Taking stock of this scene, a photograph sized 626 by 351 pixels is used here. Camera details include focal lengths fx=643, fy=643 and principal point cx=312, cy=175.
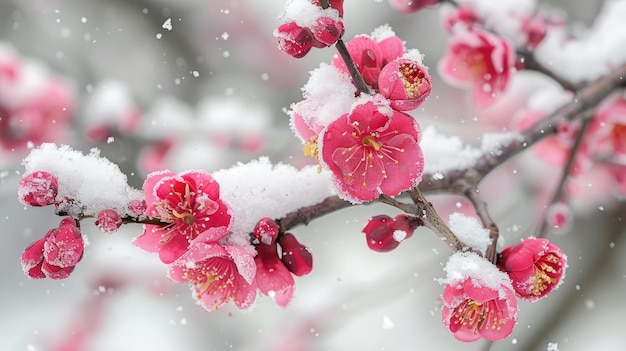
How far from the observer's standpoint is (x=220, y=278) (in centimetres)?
77

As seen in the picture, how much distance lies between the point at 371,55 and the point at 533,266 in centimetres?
29

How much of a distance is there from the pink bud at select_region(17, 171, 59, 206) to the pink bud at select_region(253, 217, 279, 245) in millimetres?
221

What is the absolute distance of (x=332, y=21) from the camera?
2.02 ft

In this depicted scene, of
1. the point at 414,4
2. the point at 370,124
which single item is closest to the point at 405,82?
the point at 370,124

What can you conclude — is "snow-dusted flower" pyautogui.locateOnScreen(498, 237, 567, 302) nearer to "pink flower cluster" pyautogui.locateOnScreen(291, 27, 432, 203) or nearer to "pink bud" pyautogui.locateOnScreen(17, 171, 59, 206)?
"pink flower cluster" pyautogui.locateOnScreen(291, 27, 432, 203)

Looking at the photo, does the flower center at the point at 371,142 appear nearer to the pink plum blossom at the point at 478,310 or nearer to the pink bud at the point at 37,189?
the pink plum blossom at the point at 478,310

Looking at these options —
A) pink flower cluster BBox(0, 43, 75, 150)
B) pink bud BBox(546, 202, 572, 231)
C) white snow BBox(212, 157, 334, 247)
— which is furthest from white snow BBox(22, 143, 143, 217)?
pink flower cluster BBox(0, 43, 75, 150)

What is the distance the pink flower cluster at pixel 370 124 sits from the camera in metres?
0.63

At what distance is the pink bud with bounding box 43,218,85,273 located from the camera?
2.15 ft

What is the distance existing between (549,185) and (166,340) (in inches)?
54.0

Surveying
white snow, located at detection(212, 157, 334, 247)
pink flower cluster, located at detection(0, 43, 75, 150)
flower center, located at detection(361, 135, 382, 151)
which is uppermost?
flower center, located at detection(361, 135, 382, 151)

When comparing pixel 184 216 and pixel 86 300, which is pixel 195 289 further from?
pixel 86 300

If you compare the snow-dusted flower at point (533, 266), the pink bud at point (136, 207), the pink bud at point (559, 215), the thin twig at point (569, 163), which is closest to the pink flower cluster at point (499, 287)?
the snow-dusted flower at point (533, 266)

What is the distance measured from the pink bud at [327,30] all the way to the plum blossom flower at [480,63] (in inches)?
25.3
